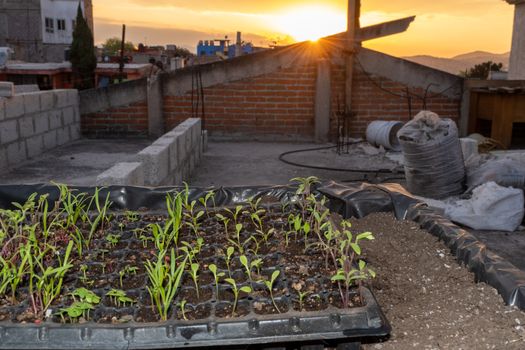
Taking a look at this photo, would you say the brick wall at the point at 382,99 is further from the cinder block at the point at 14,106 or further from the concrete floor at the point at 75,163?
the cinder block at the point at 14,106

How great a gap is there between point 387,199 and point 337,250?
3.66ft

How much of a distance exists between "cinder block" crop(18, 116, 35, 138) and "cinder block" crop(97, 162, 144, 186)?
4.11 m

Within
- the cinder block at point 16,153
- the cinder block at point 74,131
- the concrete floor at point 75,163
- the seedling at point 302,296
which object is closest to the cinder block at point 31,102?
the cinder block at point 16,153

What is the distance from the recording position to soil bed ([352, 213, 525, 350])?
203cm

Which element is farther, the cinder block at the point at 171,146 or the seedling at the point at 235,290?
the cinder block at the point at 171,146

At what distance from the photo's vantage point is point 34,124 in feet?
28.5

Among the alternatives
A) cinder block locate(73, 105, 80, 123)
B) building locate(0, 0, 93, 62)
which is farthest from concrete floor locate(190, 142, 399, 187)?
building locate(0, 0, 93, 62)

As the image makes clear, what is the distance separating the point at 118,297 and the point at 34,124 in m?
7.38

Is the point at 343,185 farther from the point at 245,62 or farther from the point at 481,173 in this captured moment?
the point at 245,62

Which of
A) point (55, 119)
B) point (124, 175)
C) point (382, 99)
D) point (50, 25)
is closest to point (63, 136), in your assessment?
point (55, 119)

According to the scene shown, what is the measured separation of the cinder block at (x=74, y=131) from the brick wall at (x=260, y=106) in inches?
78.5

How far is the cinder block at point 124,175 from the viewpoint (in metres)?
4.25

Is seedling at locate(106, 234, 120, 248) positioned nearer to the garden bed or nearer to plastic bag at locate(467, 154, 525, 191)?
the garden bed

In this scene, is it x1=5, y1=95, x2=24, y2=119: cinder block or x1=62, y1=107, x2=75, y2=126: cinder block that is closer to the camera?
x1=5, y1=95, x2=24, y2=119: cinder block
